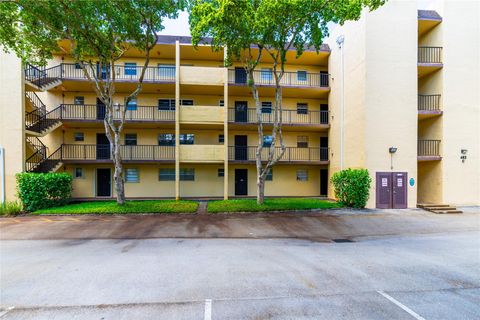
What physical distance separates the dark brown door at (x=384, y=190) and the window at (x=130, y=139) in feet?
55.9

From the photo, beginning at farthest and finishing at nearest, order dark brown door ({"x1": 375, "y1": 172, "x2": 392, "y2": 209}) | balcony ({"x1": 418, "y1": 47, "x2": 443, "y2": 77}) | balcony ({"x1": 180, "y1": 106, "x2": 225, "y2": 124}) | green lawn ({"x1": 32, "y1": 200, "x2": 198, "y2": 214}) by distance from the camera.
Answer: balcony ({"x1": 180, "y1": 106, "x2": 225, "y2": 124})
balcony ({"x1": 418, "y1": 47, "x2": 443, "y2": 77})
dark brown door ({"x1": 375, "y1": 172, "x2": 392, "y2": 209})
green lawn ({"x1": 32, "y1": 200, "x2": 198, "y2": 214})

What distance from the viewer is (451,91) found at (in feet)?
45.0

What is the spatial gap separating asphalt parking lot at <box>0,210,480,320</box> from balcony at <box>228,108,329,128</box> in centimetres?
939

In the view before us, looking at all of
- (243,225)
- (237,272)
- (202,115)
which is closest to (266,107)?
(202,115)

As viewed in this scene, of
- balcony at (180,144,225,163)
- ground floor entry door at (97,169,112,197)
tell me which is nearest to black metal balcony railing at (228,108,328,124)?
balcony at (180,144,225,163)

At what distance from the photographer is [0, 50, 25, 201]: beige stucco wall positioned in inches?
478

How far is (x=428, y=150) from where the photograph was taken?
560 inches

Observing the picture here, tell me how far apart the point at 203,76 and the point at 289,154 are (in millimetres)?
8578

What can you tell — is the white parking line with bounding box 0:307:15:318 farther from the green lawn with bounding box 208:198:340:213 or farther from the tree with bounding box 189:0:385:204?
the tree with bounding box 189:0:385:204

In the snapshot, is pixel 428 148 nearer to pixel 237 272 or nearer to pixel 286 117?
pixel 286 117

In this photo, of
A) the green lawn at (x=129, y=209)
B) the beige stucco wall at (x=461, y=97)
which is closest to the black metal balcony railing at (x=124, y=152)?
the green lawn at (x=129, y=209)

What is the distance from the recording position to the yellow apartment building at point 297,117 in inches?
522

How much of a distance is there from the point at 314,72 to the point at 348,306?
58.2 feet

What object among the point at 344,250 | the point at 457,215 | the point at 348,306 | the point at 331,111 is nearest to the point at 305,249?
the point at 344,250
